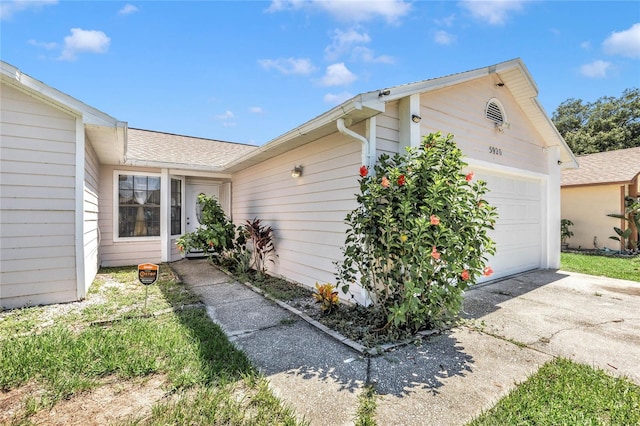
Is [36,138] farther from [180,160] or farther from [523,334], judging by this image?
[523,334]

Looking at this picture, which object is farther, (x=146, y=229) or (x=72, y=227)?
(x=146, y=229)

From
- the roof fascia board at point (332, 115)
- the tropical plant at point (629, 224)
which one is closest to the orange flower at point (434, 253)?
the roof fascia board at point (332, 115)

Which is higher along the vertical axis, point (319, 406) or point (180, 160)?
point (180, 160)

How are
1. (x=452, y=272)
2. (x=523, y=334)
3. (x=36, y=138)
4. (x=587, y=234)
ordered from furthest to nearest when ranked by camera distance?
(x=587, y=234) → (x=36, y=138) → (x=523, y=334) → (x=452, y=272)

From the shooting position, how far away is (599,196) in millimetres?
11109

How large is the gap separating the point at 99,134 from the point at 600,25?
13028 millimetres

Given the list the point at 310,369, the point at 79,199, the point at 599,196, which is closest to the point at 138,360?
the point at 310,369

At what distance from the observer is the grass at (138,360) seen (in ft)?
6.91

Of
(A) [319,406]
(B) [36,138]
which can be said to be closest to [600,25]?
(A) [319,406]

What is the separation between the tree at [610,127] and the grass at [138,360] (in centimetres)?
2910

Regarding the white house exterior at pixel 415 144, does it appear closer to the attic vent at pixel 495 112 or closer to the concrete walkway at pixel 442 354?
the attic vent at pixel 495 112

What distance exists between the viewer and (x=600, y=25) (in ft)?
28.5

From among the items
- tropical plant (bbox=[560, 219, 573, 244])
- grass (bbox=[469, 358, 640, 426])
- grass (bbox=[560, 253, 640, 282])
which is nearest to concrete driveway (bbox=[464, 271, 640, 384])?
grass (bbox=[469, 358, 640, 426])

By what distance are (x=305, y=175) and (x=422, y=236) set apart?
285 cm
